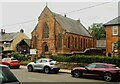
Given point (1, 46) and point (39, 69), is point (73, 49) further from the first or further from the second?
point (39, 69)

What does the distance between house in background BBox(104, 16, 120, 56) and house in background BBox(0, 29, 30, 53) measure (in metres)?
27.8

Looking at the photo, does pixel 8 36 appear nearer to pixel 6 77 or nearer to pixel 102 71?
pixel 102 71

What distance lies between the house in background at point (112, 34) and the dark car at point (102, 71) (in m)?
20.3

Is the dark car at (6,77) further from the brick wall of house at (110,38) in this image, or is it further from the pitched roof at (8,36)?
the pitched roof at (8,36)

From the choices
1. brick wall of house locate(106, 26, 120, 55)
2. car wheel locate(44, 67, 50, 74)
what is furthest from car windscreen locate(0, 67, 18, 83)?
brick wall of house locate(106, 26, 120, 55)

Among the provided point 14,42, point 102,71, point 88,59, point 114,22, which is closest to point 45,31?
point 14,42

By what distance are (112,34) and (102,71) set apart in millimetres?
22250

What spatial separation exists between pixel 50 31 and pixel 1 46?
1761cm

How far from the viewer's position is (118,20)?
142 ft

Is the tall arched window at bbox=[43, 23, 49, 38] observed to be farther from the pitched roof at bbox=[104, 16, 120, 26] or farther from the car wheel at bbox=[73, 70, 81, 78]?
the car wheel at bbox=[73, 70, 81, 78]

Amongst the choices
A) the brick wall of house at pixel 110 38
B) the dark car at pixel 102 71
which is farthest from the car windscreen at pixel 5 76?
the brick wall of house at pixel 110 38

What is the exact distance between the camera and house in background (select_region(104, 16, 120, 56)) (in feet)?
139

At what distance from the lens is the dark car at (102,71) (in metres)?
21.2

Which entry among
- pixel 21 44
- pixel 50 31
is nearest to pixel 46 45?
pixel 50 31
